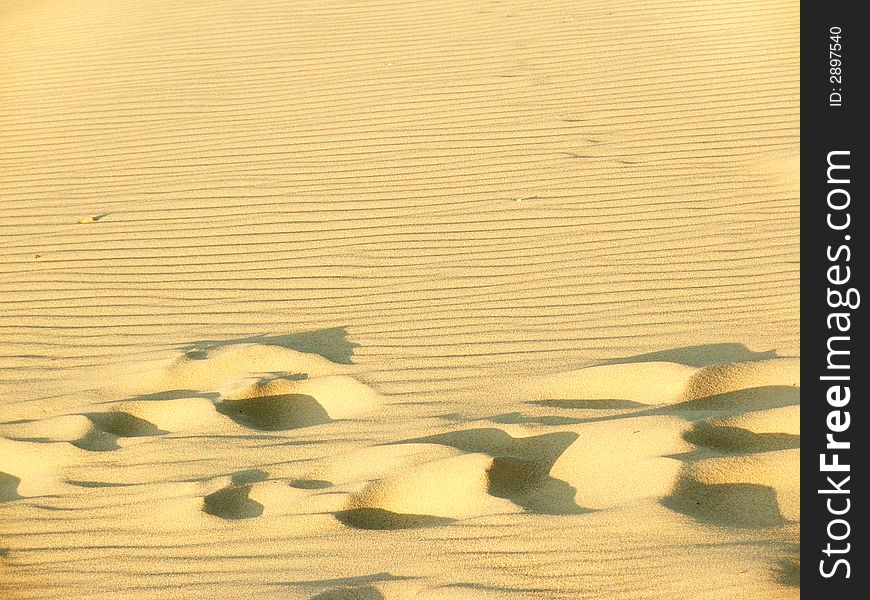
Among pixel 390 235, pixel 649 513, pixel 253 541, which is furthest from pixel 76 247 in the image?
pixel 649 513

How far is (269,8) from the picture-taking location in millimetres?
8789

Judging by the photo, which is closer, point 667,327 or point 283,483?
point 283,483

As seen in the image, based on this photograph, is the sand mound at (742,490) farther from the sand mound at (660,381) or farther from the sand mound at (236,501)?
the sand mound at (236,501)

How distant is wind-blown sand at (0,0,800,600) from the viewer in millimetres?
2879

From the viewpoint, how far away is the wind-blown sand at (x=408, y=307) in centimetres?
288

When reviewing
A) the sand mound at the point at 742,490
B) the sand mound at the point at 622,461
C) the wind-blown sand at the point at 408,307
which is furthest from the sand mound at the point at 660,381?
the sand mound at the point at 742,490

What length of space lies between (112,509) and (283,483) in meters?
0.56

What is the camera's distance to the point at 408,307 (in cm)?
448

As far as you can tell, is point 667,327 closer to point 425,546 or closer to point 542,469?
point 542,469

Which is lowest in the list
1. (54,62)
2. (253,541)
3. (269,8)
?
(253,541)

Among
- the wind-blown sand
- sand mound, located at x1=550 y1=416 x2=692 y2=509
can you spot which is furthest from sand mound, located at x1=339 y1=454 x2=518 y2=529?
sand mound, located at x1=550 y1=416 x2=692 y2=509
